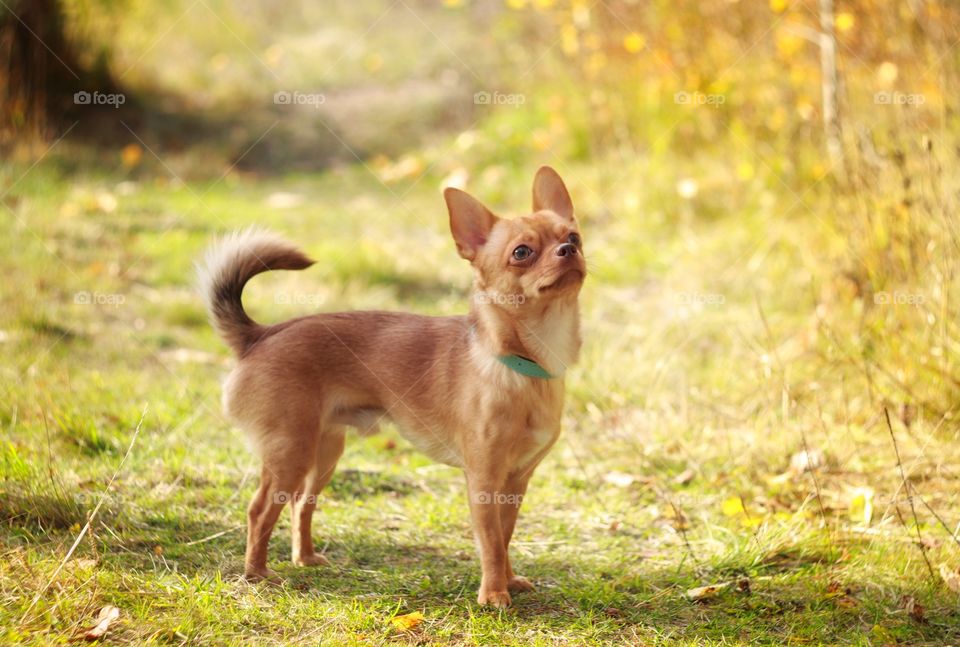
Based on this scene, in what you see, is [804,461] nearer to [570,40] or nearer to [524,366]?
[524,366]

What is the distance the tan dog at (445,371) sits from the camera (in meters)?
3.21

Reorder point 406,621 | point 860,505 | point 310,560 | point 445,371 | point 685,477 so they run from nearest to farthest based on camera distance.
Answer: point 406,621
point 445,371
point 310,560
point 860,505
point 685,477

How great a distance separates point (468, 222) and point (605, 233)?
4.35 metres

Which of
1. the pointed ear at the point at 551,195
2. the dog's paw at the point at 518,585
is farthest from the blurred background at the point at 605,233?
the pointed ear at the point at 551,195

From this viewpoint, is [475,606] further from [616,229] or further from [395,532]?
[616,229]

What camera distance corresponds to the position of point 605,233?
24.9 ft

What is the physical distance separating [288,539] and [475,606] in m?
0.91

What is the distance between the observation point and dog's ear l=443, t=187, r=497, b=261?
3.33 metres

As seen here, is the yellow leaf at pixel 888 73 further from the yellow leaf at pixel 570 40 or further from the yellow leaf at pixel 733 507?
the yellow leaf at pixel 733 507

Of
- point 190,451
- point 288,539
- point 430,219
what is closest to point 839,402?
point 288,539

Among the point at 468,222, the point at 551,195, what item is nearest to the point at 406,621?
the point at 468,222

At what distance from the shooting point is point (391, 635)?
2977 mm

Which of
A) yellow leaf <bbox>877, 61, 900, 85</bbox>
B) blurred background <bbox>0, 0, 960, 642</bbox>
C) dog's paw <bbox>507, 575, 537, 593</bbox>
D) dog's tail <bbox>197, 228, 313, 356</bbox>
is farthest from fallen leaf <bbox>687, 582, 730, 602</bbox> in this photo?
yellow leaf <bbox>877, 61, 900, 85</bbox>

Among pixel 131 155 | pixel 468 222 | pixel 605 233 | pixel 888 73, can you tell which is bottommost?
pixel 468 222
